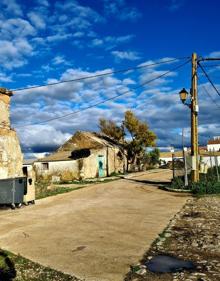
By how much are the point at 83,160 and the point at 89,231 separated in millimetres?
25638

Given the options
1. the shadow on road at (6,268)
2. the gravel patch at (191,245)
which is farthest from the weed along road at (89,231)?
the shadow on road at (6,268)

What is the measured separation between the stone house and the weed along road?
1671cm

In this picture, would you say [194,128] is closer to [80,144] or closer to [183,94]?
[183,94]

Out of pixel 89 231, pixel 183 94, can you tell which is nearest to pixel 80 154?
pixel 183 94

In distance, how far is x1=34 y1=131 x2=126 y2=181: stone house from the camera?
118 ft

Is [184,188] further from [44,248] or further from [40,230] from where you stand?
[44,248]

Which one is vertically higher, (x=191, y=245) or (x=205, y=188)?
(x=205, y=188)

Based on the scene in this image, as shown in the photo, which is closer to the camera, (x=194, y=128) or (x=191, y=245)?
(x=191, y=245)

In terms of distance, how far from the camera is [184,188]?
20.7 meters

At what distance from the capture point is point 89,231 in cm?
1059

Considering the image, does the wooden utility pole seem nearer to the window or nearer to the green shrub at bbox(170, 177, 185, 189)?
the green shrub at bbox(170, 177, 185, 189)

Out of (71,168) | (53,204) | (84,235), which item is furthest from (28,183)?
(71,168)

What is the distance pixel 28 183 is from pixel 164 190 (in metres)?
7.94

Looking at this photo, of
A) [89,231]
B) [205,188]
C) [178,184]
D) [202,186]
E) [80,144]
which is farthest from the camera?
[80,144]
